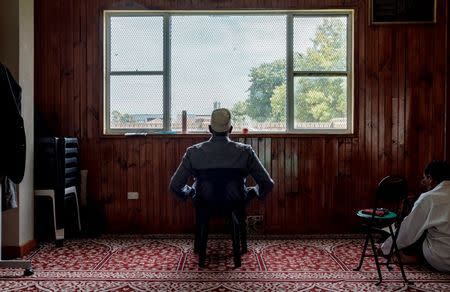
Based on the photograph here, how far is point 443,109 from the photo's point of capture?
450 cm

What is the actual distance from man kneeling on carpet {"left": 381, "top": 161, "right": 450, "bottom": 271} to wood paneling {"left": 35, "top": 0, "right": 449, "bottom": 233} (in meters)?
1.17

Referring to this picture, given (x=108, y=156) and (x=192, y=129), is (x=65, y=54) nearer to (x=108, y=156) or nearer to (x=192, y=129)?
(x=108, y=156)

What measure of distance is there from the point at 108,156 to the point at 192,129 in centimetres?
98

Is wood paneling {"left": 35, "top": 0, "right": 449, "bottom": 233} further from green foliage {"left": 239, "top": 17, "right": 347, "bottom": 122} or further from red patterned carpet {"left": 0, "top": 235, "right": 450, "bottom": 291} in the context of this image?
red patterned carpet {"left": 0, "top": 235, "right": 450, "bottom": 291}

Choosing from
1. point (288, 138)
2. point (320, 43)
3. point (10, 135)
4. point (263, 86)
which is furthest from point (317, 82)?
point (10, 135)

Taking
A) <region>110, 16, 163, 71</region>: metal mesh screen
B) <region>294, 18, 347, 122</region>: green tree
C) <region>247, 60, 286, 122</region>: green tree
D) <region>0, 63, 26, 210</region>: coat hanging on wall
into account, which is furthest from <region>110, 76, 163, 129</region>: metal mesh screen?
<region>0, 63, 26, 210</region>: coat hanging on wall

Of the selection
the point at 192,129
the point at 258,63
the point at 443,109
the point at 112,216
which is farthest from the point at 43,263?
the point at 443,109

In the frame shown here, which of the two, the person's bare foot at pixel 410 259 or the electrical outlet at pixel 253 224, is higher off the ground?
the electrical outlet at pixel 253 224

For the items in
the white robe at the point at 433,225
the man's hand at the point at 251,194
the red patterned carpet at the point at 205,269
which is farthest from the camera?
the man's hand at the point at 251,194

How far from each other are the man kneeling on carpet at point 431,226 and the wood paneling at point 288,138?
1172 millimetres

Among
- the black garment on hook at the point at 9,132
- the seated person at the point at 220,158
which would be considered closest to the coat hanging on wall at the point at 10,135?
the black garment on hook at the point at 9,132

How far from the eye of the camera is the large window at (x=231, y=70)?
181 inches

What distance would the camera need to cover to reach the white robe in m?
3.14

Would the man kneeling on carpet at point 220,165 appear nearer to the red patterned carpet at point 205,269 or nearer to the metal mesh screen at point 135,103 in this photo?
the red patterned carpet at point 205,269
